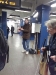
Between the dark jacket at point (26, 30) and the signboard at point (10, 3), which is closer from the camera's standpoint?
the signboard at point (10, 3)

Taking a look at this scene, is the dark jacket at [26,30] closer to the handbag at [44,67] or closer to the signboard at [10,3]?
the signboard at [10,3]

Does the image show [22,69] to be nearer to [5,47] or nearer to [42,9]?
[5,47]

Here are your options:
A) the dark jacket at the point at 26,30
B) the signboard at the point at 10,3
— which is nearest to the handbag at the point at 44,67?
the signboard at the point at 10,3

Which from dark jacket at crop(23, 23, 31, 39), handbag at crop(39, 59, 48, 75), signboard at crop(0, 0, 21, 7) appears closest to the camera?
handbag at crop(39, 59, 48, 75)

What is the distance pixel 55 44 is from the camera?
2.04 metres

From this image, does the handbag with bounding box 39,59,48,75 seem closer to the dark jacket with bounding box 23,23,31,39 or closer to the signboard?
the signboard

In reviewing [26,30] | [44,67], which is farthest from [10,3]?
[44,67]

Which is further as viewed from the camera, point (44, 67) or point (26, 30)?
point (26, 30)

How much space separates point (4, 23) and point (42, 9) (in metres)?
6.22

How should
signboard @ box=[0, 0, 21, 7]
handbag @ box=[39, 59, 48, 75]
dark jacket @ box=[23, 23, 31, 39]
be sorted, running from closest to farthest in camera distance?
handbag @ box=[39, 59, 48, 75]
signboard @ box=[0, 0, 21, 7]
dark jacket @ box=[23, 23, 31, 39]

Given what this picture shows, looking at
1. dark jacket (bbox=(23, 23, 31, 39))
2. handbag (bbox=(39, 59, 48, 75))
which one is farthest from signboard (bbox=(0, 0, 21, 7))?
handbag (bbox=(39, 59, 48, 75))

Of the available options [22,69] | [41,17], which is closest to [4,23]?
[41,17]

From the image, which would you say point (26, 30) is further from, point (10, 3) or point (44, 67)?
point (44, 67)

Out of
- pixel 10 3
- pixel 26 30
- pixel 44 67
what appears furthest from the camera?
pixel 26 30
